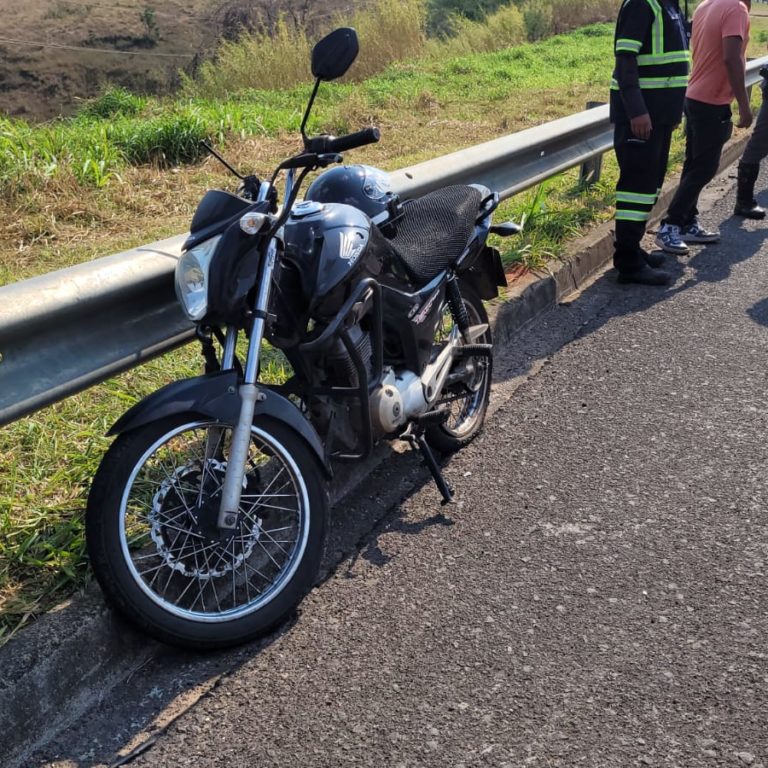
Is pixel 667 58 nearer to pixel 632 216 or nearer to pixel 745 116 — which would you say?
pixel 632 216

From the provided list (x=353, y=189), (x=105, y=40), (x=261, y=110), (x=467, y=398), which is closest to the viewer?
(x=353, y=189)

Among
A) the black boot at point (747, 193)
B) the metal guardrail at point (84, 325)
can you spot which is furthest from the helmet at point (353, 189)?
the black boot at point (747, 193)

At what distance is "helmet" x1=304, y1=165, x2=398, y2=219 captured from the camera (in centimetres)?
362

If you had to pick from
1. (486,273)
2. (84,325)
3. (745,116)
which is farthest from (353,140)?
(745,116)

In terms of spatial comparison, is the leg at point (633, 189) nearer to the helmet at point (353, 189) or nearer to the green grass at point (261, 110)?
the helmet at point (353, 189)

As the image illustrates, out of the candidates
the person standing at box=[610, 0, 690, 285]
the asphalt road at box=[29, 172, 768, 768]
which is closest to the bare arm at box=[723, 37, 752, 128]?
the person standing at box=[610, 0, 690, 285]

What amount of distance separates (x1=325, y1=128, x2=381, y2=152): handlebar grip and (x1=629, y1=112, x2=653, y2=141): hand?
3.45 metres

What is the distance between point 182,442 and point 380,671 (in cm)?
98

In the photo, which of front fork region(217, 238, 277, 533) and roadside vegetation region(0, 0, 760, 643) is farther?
roadside vegetation region(0, 0, 760, 643)

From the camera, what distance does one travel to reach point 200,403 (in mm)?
2855

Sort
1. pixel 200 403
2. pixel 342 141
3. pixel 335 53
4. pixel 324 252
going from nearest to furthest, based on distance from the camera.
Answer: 1. pixel 200 403
2. pixel 335 53
3. pixel 342 141
4. pixel 324 252

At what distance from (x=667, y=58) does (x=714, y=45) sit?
4.36ft

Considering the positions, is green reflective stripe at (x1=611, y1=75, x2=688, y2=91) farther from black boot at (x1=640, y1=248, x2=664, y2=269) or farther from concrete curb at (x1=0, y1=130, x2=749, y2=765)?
concrete curb at (x1=0, y1=130, x2=749, y2=765)

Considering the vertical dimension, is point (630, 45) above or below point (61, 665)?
above
